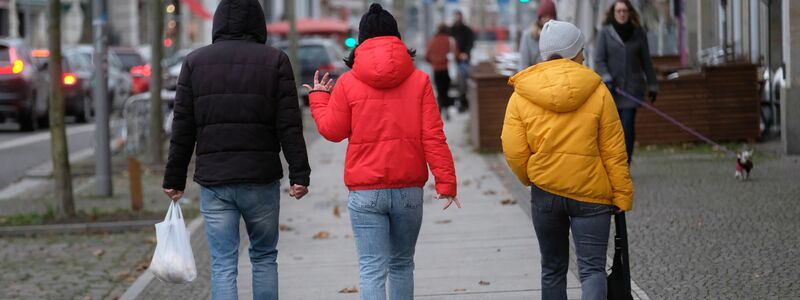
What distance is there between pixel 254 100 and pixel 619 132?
1551mm

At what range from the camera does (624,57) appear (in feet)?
42.2

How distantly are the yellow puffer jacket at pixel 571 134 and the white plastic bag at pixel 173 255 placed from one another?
1555mm

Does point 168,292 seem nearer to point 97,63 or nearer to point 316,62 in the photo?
point 97,63

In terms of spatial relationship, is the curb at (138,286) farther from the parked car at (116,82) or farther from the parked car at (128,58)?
→ the parked car at (128,58)

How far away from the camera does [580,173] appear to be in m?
6.17

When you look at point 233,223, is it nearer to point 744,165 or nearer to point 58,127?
point 58,127

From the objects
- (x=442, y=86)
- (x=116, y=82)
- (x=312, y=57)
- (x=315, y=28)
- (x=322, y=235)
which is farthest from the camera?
(x=315, y=28)

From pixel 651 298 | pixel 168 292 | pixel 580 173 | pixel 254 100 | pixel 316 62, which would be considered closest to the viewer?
pixel 580 173

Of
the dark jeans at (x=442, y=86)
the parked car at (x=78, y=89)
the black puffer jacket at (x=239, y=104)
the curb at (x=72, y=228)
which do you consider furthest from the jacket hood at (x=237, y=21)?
the parked car at (x=78, y=89)

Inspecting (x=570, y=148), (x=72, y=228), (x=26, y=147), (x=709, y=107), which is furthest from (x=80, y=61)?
(x=570, y=148)

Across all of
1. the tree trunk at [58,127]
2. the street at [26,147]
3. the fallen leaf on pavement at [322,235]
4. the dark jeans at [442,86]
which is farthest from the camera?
the dark jeans at [442,86]

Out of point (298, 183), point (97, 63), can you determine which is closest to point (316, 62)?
point (97, 63)

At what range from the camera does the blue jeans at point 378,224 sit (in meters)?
6.50

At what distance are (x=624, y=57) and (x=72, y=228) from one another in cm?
465
